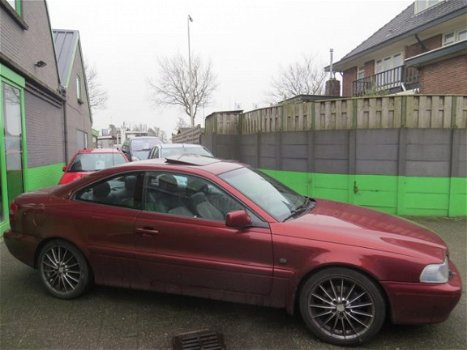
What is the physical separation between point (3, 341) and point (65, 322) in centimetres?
50

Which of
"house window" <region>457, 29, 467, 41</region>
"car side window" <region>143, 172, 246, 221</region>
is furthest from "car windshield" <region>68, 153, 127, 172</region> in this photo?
"house window" <region>457, 29, 467, 41</region>

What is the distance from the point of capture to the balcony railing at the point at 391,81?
59.9 feet

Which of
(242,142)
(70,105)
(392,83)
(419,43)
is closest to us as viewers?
(242,142)

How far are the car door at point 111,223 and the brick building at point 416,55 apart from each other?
1069cm

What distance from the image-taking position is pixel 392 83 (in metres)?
19.9

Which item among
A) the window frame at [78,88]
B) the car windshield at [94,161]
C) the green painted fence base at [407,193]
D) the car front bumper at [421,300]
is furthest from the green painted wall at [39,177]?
the window frame at [78,88]

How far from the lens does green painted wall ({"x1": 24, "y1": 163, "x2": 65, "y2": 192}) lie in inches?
345

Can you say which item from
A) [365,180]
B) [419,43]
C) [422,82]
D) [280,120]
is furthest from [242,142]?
[419,43]

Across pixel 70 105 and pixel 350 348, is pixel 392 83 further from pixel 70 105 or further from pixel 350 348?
pixel 350 348

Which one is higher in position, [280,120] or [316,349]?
[280,120]

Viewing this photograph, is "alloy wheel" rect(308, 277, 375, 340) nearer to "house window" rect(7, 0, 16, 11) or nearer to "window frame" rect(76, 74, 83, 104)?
"house window" rect(7, 0, 16, 11)

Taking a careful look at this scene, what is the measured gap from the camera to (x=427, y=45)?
59.3 feet

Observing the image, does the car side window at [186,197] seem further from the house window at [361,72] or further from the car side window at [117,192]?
the house window at [361,72]

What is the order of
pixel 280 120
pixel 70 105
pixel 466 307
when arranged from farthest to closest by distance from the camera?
1. pixel 70 105
2. pixel 280 120
3. pixel 466 307
